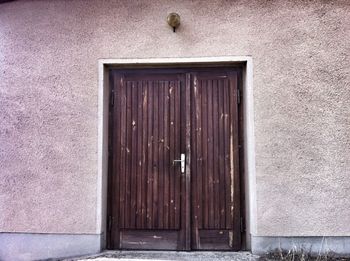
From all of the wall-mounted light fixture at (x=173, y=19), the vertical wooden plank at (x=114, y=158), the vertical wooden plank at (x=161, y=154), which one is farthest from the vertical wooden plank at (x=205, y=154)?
the vertical wooden plank at (x=114, y=158)

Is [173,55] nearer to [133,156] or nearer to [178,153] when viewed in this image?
[178,153]

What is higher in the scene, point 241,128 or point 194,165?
point 241,128

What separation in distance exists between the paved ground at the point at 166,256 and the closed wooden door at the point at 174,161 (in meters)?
0.13

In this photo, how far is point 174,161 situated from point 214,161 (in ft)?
1.90

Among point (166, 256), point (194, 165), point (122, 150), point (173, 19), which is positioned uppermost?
point (173, 19)

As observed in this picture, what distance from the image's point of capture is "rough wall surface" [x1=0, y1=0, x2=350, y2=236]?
461 centimetres

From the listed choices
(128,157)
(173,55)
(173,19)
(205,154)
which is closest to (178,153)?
(205,154)

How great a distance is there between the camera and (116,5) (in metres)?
5.00

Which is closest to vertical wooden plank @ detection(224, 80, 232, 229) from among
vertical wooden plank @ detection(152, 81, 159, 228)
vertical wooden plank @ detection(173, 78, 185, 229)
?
vertical wooden plank @ detection(173, 78, 185, 229)

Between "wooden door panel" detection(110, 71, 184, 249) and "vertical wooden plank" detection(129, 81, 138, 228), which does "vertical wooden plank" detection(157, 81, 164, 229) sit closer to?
"wooden door panel" detection(110, 71, 184, 249)

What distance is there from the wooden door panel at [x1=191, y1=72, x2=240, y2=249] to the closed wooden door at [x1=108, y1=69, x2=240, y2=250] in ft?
0.05

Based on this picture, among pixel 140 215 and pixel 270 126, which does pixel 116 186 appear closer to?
pixel 140 215

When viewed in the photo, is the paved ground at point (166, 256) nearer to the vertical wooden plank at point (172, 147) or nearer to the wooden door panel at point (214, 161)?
the wooden door panel at point (214, 161)

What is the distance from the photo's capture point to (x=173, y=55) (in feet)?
16.0
